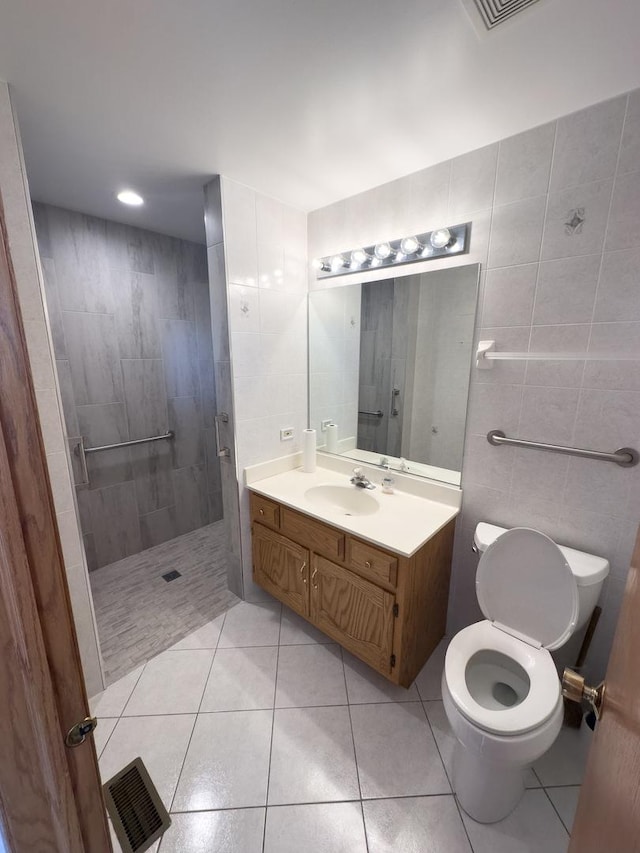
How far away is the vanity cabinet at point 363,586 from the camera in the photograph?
4.71 feet

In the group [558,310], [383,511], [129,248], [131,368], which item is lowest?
[383,511]

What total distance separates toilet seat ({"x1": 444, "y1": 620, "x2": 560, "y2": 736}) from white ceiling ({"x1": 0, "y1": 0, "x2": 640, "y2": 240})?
195 cm

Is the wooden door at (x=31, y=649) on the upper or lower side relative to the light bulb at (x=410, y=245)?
lower

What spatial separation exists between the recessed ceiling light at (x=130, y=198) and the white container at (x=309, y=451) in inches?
64.5

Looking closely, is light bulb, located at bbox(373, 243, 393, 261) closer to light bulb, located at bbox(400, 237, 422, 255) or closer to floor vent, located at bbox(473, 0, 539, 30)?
light bulb, located at bbox(400, 237, 422, 255)

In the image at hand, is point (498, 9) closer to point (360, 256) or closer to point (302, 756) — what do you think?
point (360, 256)

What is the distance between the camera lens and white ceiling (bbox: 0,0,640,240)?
2.91ft

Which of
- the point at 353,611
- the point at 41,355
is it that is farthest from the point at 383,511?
the point at 41,355

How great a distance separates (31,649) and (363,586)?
1255 millimetres

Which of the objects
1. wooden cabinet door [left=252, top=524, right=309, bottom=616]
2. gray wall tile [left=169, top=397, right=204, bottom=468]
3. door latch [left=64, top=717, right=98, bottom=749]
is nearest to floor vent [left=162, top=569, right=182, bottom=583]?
wooden cabinet door [left=252, top=524, right=309, bottom=616]

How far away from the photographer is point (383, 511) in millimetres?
1688

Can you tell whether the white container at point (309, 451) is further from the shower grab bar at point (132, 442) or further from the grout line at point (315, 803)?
the grout line at point (315, 803)

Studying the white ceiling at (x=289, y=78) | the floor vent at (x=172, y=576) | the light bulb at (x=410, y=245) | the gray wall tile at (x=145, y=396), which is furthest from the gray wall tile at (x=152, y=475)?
the light bulb at (x=410, y=245)

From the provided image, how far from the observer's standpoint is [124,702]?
1556 mm
